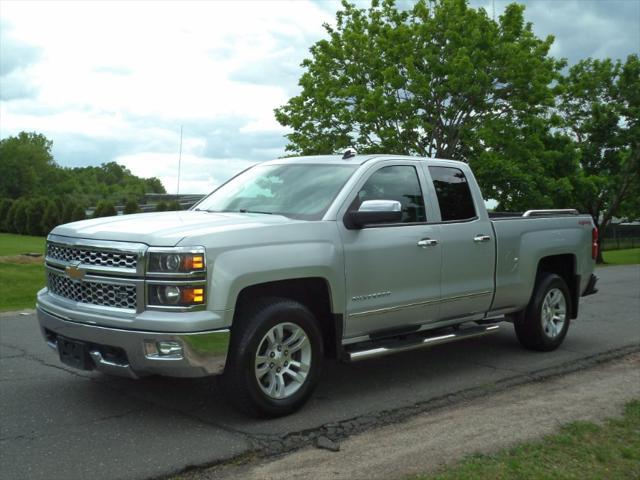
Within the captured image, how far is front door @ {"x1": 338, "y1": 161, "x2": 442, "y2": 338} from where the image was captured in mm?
5836

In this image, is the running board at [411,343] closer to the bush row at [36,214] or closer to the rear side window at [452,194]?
the rear side window at [452,194]

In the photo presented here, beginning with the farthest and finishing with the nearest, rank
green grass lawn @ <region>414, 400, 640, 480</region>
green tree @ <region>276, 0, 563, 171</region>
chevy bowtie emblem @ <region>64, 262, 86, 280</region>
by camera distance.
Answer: green tree @ <region>276, 0, 563, 171</region>, chevy bowtie emblem @ <region>64, 262, 86, 280</region>, green grass lawn @ <region>414, 400, 640, 480</region>

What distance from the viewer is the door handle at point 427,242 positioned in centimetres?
637

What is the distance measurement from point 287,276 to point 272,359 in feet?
1.98

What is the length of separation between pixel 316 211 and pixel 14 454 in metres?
2.76

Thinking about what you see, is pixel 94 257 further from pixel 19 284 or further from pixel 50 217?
pixel 50 217

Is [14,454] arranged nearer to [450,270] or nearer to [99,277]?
[99,277]

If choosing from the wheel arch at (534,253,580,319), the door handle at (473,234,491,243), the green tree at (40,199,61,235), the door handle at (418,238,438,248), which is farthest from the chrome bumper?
the green tree at (40,199,61,235)

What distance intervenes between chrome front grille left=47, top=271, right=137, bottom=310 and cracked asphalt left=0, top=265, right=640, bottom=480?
857mm

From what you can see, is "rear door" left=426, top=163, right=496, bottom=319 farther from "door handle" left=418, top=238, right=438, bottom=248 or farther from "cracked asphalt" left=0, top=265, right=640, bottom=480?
"cracked asphalt" left=0, top=265, right=640, bottom=480

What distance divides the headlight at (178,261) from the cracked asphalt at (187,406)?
3.69 feet

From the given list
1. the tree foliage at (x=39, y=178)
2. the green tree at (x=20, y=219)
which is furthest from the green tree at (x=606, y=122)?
the tree foliage at (x=39, y=178)

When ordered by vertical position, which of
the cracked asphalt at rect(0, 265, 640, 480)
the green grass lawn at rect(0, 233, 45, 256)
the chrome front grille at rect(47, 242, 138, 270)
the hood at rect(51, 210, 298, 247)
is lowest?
the green grass lawn at rect(0, 233, 45, 256)

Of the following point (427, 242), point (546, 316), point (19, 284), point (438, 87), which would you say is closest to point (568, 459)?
point (427, 242)
